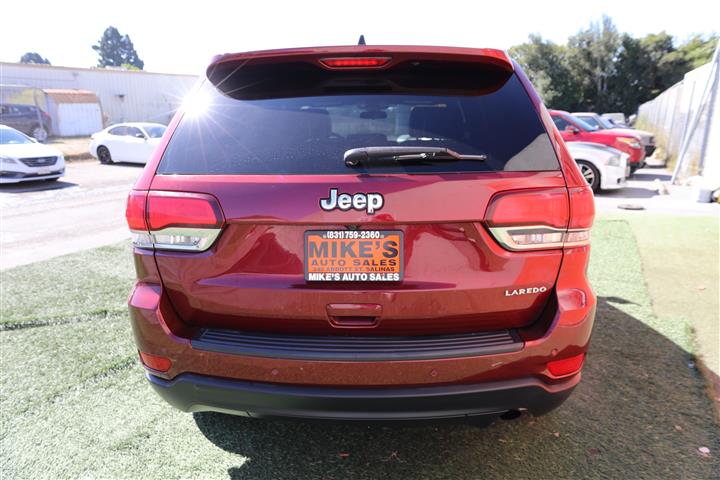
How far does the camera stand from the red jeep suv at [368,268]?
1.86 m

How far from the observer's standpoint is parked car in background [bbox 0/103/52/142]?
22.9 meters

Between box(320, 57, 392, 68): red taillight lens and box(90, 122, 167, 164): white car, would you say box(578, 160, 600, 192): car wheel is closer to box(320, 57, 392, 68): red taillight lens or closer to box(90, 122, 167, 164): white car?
box(320, 57, 392, 68): red taillight lens

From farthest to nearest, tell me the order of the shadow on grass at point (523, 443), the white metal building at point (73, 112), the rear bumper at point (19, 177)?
the white metal building at point (73, 112), the rear bumper at point (19, 177), the shadow on grass at point (523, 443)

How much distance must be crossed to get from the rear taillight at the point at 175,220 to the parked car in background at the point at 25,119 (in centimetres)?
2642

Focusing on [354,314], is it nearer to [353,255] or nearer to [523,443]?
[353,255]

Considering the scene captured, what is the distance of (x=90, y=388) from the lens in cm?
310

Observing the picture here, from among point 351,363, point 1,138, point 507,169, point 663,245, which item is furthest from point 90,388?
point 1,138

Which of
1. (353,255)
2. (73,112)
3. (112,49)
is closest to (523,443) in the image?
(353,255)

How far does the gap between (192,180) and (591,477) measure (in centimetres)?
226

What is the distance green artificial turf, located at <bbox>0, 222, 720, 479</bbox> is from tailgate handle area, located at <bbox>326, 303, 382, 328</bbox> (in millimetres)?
442

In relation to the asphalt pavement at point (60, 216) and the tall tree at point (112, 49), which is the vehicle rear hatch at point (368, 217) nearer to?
the asphalt pavement at point (60, 216)

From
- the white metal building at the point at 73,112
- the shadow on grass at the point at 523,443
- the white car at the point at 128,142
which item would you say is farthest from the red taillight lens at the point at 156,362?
the white metal building at the point at 73,112

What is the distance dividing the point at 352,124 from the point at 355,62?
26 centimetres

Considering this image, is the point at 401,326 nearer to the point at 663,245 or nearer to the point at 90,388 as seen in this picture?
the point at 90,388
